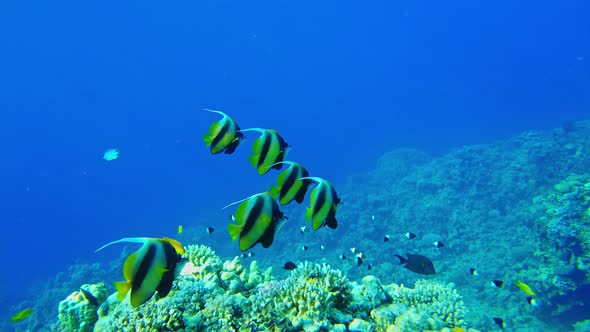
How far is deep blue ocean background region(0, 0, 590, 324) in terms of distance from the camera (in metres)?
67.7

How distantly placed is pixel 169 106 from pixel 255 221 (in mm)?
193798

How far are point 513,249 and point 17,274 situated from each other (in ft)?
188

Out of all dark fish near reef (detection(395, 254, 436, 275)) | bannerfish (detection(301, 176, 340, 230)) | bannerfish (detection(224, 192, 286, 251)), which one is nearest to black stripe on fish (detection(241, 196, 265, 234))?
bannerfish (detection(224, 192, 286, 251))

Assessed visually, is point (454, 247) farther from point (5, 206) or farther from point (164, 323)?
point (5, 206)

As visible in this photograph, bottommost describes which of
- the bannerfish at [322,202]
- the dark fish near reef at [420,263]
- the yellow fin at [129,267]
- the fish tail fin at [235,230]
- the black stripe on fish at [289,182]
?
the yellow fin at [129,267]

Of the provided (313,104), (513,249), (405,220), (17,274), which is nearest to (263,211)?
(513,249)

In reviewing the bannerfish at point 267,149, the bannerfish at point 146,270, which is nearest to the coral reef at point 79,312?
the bannerfish at point 146,270

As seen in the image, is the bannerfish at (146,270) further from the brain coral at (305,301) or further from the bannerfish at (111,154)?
the bannerfish at (111,154)

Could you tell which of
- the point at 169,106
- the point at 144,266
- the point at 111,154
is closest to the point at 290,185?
the point at 144,266

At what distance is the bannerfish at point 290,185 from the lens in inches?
106

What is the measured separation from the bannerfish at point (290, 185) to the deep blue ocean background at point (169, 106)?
4668cm

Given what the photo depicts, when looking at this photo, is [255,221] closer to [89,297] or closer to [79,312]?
[89,297]

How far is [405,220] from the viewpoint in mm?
17156

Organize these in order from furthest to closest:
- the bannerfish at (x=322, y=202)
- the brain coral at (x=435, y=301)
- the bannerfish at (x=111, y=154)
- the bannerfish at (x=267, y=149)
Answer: the bannerfish at (x=111, y=154) < the brain coral at (x=435, y=301) < the bannerfish at (x=267, y=149) < the bannerfish at (x=322, y=202)
